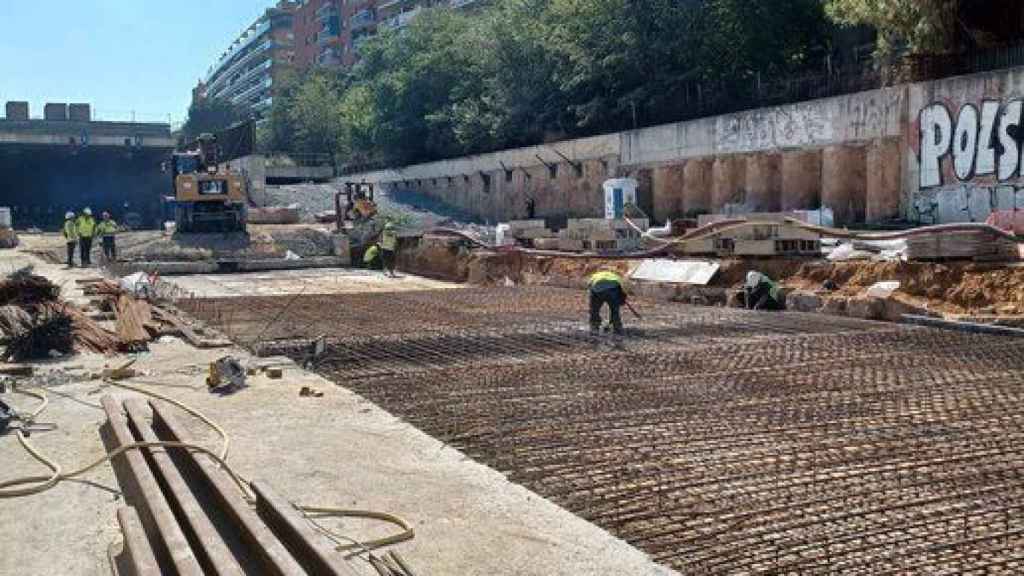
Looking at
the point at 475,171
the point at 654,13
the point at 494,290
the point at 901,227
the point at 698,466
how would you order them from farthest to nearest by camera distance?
the point at 475,171
the point at 654,13
the point at 901,227
the point at 494,290
the point at 698,466

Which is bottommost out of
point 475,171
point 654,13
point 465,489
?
point 465,489

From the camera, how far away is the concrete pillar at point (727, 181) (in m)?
25.9

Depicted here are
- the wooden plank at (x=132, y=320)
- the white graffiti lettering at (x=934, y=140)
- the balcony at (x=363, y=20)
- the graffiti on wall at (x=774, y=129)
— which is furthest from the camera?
the balcony at (x=363, y=20)

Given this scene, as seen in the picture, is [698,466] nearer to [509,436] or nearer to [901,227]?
[509,436]

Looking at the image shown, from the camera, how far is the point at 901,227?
62.8ft

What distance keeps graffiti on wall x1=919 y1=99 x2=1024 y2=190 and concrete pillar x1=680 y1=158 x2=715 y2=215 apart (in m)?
8.41

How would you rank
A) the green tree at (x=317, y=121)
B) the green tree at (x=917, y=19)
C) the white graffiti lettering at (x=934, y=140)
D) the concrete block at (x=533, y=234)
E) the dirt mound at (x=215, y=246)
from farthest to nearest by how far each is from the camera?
1. the green tree at (x=317, y=121)
2. the dirt mound at (x=215, y=246)
3. the concrete block at (x=533, y=234)
4. the green tree at (x=917, y=19)
5. the white graffiti lettering at (x=934, y=140)

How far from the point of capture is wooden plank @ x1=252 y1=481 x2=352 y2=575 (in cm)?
353

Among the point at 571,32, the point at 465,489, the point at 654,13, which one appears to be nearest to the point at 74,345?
the point at 465,489

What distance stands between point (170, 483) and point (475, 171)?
125 feet

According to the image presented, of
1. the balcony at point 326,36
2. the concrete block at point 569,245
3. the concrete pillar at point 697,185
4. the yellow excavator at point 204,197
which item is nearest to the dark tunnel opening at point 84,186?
the yellow excavator at point 204,197

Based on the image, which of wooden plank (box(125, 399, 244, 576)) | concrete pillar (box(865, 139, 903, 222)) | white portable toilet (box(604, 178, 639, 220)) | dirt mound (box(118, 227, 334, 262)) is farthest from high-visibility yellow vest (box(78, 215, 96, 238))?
wooden plank (box(125, 399, 244, 576))

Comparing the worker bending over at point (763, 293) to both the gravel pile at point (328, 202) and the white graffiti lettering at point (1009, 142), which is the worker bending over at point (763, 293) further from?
the gravel pile at point (328, 202)

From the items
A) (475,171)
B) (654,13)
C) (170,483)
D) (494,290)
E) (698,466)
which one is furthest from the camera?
(475,171)
